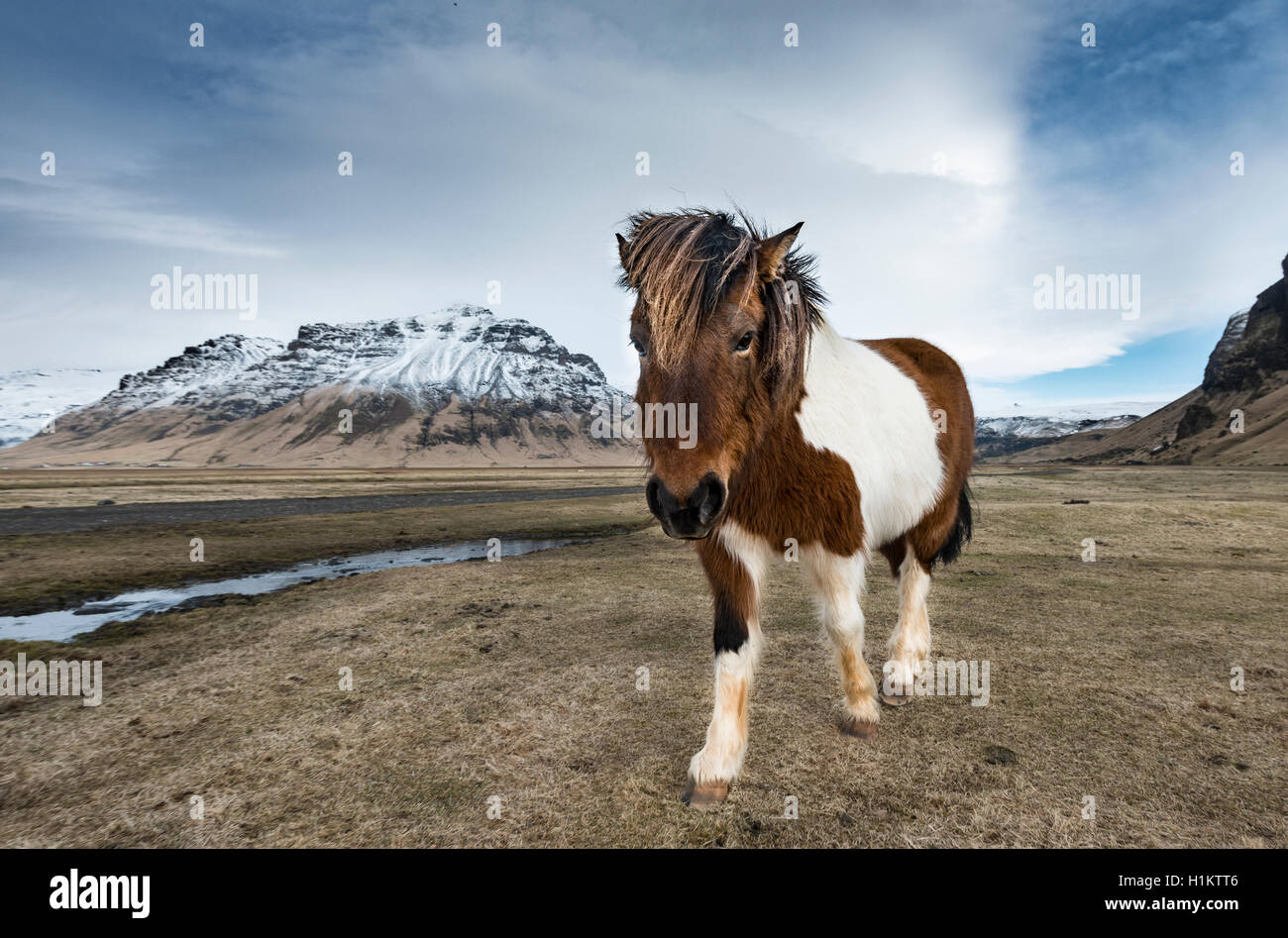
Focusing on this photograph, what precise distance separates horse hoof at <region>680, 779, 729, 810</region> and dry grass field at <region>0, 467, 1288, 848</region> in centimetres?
12

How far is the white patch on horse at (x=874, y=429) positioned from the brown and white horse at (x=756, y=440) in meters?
0.02

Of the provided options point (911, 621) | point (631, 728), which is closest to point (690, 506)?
point (631, 728)

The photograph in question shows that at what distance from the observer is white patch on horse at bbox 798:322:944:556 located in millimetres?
4223

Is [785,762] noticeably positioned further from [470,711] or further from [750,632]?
[470,711]

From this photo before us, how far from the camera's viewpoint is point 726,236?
365 cm

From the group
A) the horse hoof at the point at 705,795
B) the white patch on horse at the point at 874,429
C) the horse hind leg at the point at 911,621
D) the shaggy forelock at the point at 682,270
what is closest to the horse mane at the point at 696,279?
the shaggy forelock at the point at 682,270

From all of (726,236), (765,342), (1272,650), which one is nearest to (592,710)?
(765,342)

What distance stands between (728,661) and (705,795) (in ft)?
3.37

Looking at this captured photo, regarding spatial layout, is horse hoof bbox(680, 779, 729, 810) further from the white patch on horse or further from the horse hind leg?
the horse hind leg

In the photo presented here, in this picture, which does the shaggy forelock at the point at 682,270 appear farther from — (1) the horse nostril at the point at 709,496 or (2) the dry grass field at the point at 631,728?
(2) the dry grass field at the point at 631,728

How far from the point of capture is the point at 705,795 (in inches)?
164

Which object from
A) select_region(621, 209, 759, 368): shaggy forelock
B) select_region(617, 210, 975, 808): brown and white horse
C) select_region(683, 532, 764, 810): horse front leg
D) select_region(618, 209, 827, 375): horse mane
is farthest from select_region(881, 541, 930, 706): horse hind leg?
select_region(621, 209, 759, 368): shaggy forelock

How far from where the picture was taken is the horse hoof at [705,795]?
4.12m
